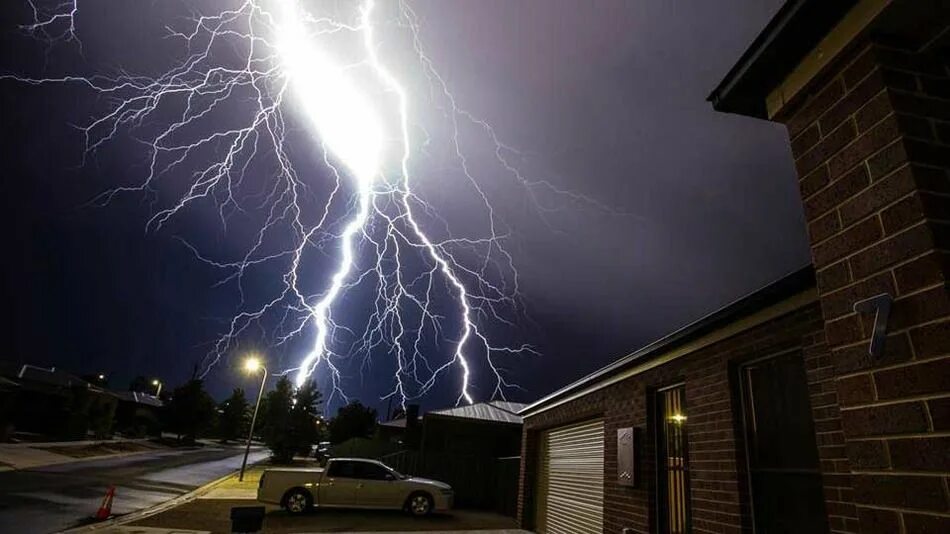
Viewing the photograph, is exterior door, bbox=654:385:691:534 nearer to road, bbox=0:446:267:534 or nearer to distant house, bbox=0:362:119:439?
road, bbox=0:446:267:534

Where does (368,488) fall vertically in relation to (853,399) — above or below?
below

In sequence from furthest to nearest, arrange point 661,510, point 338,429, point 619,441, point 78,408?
point 338,429, point 78,408, point 619,441, point 661,510

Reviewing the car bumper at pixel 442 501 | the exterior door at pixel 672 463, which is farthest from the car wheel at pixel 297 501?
the exterior door at pixel 672 463

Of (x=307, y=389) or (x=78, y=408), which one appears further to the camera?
(x=307, y=389)

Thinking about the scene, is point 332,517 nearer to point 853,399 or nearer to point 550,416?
point 550,416

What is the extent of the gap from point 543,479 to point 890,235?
1152cm

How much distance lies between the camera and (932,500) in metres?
1.31

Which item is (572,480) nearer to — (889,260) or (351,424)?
(889,260)

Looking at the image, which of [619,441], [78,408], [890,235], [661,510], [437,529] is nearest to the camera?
[890,235]

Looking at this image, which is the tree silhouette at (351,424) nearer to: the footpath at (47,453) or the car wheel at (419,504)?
the footpath at (47,453)

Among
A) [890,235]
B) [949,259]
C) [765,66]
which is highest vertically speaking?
[765,66]

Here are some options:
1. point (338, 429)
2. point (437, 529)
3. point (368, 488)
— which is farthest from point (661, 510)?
point (338, 429)

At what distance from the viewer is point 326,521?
1145 cm

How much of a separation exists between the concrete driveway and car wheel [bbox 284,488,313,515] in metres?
0.22
